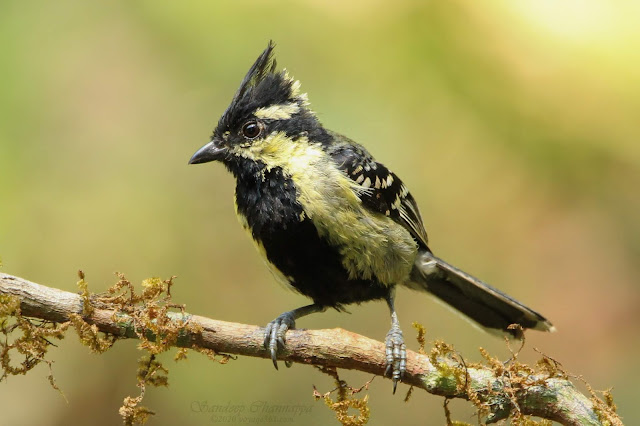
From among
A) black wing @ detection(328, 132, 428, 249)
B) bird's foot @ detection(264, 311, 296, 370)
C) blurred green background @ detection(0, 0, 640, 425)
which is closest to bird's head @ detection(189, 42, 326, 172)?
black wing @ detection(328, 132, 428, 249)

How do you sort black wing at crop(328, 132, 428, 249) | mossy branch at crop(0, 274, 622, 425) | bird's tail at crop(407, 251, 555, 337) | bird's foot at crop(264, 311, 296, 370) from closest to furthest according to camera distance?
mossy branch at crop(0, 274, 622, 425)
bird's foot at crop(264, 311, 296, 370)
black wing at crop(328, 132, 428, 249)
bird's tail at crop(407, 251, 555, 337)

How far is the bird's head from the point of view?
4.09 m

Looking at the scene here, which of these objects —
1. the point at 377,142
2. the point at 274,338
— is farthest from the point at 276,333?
the point at 377,142

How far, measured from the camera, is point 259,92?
13.8 feet

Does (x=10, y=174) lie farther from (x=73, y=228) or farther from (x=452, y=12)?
(x=452, y=12)

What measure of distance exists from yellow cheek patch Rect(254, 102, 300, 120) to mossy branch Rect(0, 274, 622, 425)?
153 centimetres

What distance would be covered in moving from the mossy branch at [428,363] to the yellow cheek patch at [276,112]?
5.02ft

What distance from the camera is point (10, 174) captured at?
213 inches

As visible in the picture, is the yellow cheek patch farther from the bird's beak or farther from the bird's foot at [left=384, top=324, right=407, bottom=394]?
the bird's foot at [left=384, top=324, right=407, bottom=394]

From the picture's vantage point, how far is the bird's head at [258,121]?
409cm

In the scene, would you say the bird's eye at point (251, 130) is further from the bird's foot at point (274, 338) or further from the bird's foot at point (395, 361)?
the bird's foot at point (395, 361)

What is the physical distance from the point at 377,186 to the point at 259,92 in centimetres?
92

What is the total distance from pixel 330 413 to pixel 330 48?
3.15 m

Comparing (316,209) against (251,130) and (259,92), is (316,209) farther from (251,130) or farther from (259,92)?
(259,92)
